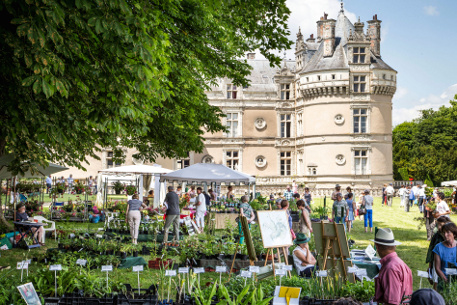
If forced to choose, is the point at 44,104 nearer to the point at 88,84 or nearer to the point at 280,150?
the point at 88,84

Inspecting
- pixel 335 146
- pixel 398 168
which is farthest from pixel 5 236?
pixel 398 168

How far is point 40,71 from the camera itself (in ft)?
17.4

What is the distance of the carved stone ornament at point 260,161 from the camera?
40.5 metres

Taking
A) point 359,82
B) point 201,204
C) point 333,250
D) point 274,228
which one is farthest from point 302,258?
point 359,82

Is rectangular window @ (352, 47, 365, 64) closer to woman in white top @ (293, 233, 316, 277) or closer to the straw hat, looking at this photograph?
woman in white top @ (293, 233, 316, 277)

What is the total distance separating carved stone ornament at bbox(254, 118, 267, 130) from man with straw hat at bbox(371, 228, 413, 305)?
1437 inches

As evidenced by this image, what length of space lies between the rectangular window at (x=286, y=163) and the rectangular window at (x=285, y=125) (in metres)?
1.50

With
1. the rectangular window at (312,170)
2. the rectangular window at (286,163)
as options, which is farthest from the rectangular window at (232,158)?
the rectangular window at (312,170)

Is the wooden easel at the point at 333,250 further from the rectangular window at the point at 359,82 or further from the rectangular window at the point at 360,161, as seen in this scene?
the rectangular window at the point at 359,82

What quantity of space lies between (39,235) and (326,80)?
2957 centimetres

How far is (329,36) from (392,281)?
36.6m

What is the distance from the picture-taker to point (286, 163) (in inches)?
1612

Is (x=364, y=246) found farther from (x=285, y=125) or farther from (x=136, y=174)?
(x=285, y=125)

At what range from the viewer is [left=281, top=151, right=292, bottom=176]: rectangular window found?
4081cm
